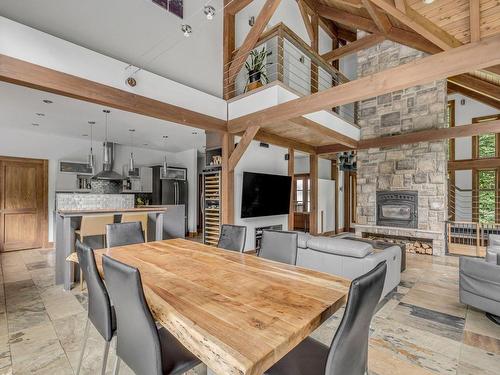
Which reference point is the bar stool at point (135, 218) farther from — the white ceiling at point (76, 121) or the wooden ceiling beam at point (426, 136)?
the wooden ceiling beam at point (426, 136)

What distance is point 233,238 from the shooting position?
9.64 feet

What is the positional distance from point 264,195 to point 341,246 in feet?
8.47

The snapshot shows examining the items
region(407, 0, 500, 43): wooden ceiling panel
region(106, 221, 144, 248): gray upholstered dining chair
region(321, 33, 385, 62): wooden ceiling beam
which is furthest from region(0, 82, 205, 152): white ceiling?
region(321, 33, 385, 62): wooden ceiling beam

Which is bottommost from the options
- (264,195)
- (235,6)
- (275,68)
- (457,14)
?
(264,195)

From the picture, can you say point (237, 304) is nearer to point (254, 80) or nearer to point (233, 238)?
point (233, 238)

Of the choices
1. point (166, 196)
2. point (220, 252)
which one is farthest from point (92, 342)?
point (166, 196)

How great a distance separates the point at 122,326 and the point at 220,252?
1157 mm

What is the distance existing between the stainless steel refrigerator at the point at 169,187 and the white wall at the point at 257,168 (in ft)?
9.50

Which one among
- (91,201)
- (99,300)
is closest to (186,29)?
(99,300)

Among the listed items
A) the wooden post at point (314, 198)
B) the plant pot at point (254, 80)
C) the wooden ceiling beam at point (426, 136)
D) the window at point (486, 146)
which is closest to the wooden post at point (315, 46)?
the wooden ceiling beam at point (426, 136)

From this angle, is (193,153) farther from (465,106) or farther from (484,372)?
(465,106)

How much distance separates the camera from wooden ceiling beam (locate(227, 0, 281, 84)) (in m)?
4.53

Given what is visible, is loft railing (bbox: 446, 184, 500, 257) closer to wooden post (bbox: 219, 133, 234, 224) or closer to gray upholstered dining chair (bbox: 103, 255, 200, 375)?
wooden post (bbox: 219, 133, 234, 224)

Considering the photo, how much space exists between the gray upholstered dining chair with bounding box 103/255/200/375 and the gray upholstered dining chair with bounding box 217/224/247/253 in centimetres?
147
